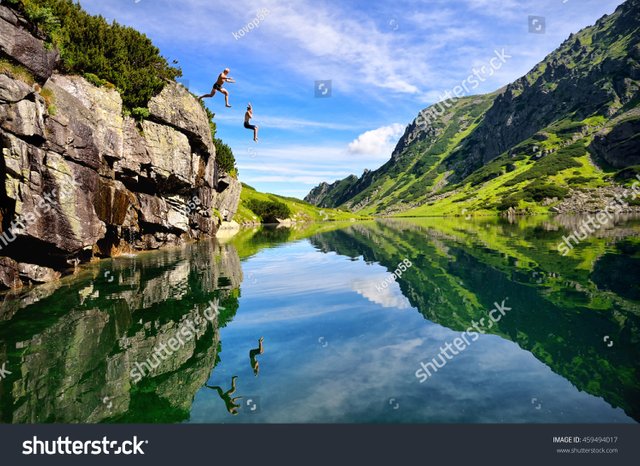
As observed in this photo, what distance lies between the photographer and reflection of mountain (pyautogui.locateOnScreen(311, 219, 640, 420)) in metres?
15.5

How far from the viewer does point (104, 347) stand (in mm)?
18500

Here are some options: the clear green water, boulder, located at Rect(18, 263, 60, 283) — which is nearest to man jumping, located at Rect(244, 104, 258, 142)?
the clear green water

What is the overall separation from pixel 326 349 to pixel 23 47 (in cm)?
3205

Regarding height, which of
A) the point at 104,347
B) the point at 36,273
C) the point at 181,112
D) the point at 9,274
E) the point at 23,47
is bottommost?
the point at 104,347

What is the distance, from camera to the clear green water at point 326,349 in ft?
41.8

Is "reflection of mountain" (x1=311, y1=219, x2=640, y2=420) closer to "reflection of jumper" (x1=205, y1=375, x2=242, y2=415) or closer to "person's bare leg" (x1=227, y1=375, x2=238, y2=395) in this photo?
"reflection of jumper" (x1=205, y1=375, x2=242, y2=415)

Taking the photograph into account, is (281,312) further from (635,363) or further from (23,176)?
(23,176)

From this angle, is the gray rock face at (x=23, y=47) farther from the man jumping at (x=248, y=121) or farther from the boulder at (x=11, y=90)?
the man jumping at (x=248, y=121)

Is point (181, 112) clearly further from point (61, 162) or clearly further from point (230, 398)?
point (230, 398)

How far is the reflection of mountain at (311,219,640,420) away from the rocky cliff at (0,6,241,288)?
28750 millimetres

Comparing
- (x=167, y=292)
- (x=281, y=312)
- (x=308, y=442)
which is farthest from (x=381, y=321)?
(x=167, y=292)

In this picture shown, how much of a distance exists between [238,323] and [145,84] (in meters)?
44.1

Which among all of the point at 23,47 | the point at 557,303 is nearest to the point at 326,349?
the point at 557,303

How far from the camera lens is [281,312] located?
83.3 feet
